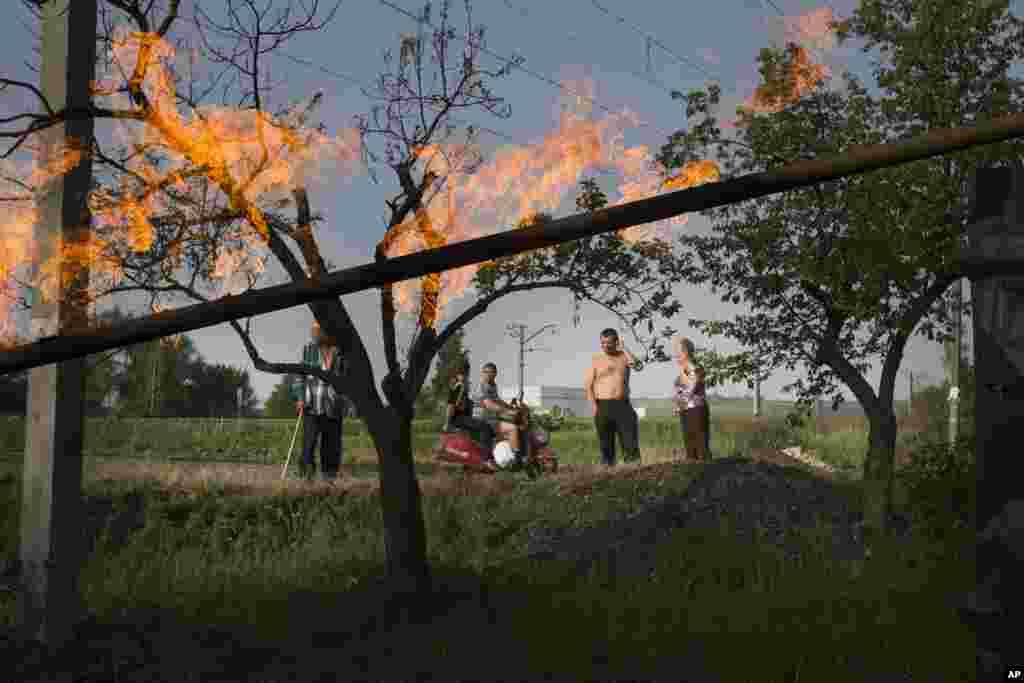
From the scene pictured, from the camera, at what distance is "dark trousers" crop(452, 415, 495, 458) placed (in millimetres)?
12281

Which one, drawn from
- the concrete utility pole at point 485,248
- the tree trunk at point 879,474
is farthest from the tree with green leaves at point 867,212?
the concrete utility pole at point 485,248

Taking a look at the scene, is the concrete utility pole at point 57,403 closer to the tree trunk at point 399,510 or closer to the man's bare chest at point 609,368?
the tree trunk at point 399,510

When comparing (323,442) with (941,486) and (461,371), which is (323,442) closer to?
(461,371)

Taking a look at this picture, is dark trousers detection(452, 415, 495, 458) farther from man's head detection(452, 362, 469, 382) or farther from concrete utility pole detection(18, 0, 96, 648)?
concrete utility pole detection(18, 0, 96, 648)

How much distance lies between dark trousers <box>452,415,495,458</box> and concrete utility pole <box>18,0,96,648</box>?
24.1 feet

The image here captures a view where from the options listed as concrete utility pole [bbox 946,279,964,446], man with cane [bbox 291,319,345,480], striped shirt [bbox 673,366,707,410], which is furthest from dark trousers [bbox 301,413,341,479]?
concrete utility pole [bbox 946,279,964,446]

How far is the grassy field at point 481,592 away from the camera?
4941 mm

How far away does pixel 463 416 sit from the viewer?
1234 cm

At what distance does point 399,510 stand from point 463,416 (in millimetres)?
6162

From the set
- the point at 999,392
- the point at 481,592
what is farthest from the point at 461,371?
the point at 999,392

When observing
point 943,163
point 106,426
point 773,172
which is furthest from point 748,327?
point 106,426

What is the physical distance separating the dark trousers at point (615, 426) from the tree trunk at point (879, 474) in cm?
280

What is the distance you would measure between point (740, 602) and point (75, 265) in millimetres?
4516

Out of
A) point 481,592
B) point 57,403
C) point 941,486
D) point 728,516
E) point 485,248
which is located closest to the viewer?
point 485,248
